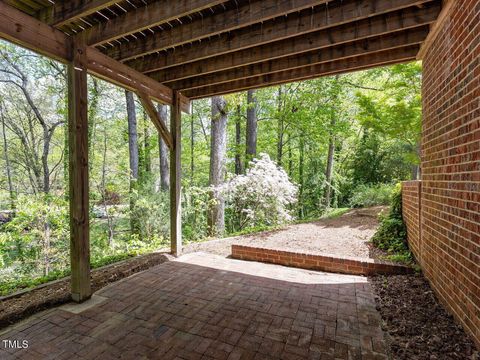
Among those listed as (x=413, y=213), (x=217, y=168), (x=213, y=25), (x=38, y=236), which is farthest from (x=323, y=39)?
(x=38, y=236)

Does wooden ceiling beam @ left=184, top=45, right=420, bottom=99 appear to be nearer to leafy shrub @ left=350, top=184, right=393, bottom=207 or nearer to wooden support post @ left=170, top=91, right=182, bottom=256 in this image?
wooden support post @ left=170, top=91, right=182, bottom=256

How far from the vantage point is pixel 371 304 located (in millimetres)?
2732

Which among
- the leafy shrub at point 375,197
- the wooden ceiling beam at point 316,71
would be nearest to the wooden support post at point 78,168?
the wooden ceiling beam at point 316,71

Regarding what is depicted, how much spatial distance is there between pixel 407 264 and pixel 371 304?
1.14 meters

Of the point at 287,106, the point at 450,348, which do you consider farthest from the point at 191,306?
the point at 287,106

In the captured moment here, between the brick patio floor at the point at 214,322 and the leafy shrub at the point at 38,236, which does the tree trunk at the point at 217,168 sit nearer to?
the brick patio floor at the point at 214,322

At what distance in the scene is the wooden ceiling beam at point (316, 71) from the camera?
3.28 m

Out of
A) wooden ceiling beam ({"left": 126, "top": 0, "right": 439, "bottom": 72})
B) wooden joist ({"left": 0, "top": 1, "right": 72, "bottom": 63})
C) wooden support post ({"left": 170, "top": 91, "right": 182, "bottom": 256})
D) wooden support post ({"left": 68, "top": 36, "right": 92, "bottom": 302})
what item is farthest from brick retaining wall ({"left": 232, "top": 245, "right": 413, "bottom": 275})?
wooden joist ({"left": 0, "top": 1, "right": 72, "bottom": 63})

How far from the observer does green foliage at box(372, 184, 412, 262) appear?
3.95m

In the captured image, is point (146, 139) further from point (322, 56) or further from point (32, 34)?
point (322, 56)

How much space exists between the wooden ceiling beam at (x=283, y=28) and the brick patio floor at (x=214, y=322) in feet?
9.59

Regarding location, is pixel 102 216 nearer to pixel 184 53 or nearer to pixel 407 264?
pixel 184 53

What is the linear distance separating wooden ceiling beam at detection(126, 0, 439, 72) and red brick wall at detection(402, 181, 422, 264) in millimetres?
2254

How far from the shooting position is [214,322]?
2430mm
